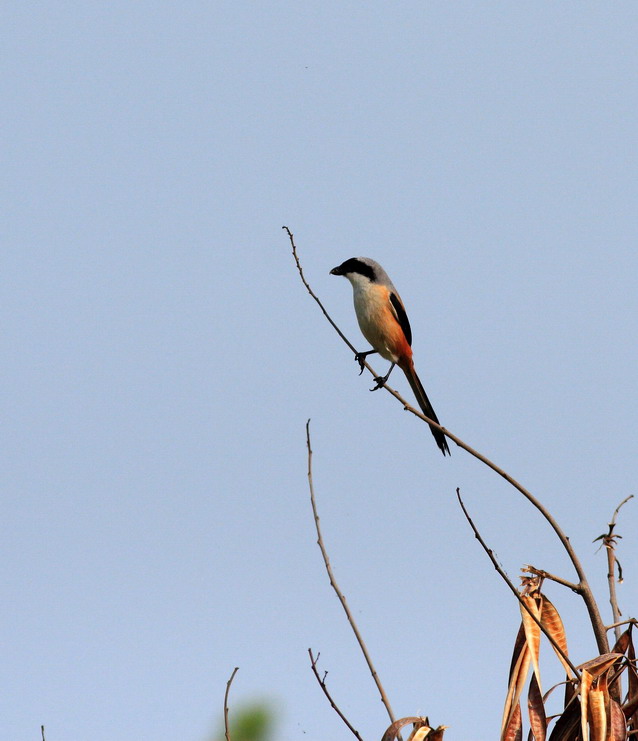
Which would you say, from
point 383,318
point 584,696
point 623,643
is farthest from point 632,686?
point 383,318

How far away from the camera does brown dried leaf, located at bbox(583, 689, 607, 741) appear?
2.49 m

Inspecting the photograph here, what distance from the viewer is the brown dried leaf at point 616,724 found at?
2.49 m

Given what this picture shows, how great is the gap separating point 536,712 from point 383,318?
4.88m

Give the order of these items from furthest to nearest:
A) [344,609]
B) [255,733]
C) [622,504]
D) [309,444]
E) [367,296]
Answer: [255,733] → [367,296] → [309,444] → [622,504] → [344,609]

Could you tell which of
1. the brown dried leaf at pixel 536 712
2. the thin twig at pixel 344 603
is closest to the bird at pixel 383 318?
the thin twig at pixel 344 603

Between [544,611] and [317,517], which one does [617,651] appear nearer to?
[544,611]

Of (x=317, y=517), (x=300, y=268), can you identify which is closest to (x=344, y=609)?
(x=317, y=517)

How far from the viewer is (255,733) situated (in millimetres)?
9172

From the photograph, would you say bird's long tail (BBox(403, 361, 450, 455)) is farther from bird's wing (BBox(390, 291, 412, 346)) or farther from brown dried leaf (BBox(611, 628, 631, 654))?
brown dried leaf (BBox(611, 628, 631, 654))

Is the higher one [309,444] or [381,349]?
[381,349]

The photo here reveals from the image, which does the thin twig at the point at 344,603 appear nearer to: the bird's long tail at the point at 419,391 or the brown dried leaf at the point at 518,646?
the brown dried leaf at the point at 518,646

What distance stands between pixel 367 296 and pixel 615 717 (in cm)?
510

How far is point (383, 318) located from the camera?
287 inches

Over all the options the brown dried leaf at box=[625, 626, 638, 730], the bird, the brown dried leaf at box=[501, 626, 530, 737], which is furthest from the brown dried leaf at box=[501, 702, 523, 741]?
the bird
